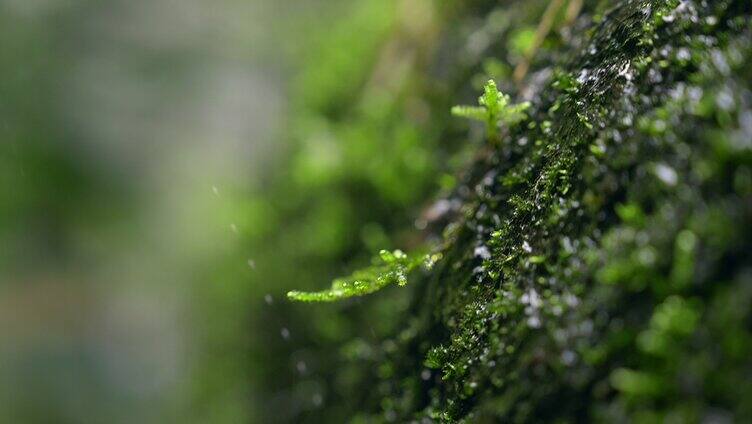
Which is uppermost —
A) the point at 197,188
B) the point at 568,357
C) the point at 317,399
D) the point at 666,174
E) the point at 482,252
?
the point at 197,188

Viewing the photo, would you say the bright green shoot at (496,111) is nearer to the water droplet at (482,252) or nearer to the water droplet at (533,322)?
the water droplet at (482,252)

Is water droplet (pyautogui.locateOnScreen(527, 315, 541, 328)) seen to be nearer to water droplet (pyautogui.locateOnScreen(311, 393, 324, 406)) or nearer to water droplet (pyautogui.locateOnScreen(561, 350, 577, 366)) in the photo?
water droplet (pyautogui.locateOnScreen(561, 350, 577, 366))

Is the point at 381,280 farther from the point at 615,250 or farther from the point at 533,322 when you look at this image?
the point at 615,250

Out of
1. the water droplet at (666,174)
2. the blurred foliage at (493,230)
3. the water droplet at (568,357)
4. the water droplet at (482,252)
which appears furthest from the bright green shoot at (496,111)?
the water droplet at (568,357)

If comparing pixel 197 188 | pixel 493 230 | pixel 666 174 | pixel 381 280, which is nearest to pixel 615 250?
pixel 666 174

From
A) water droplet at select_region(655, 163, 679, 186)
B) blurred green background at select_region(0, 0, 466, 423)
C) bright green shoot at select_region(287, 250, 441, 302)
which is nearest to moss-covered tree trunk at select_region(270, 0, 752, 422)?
water droplet at select_region(655, 163, 679, 186)

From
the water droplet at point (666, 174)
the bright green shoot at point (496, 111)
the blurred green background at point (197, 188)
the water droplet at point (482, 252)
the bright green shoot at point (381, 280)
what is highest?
the blurred green background at point (197, 188)

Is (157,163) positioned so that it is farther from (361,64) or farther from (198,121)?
(361,64)
